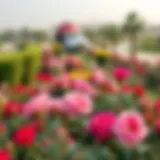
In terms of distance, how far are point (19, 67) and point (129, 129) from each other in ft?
18.3

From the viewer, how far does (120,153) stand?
102 inches

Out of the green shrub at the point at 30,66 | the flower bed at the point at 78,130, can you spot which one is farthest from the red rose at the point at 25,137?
the green shrub at the point at 30,66

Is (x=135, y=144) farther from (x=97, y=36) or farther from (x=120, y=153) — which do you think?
(x=97, y=36)

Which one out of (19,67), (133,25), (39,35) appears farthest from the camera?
(39,35)

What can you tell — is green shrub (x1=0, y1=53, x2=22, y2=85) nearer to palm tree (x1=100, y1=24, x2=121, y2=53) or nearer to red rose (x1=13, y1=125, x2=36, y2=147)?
red rose (x1=13, y1=125, x2=36, y2=147)

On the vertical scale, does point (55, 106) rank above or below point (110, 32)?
above

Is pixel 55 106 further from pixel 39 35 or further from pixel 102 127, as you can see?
pixel 39 35

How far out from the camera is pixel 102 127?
259 cm

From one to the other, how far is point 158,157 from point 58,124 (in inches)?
22.2

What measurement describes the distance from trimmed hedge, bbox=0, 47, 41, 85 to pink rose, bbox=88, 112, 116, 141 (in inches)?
194

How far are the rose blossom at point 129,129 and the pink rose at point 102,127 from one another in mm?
41

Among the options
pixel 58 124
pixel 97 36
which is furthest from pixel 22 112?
pixel 97 36

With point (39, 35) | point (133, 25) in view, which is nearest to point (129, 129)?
point (133, 25)

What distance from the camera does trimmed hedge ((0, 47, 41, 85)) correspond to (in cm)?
752
